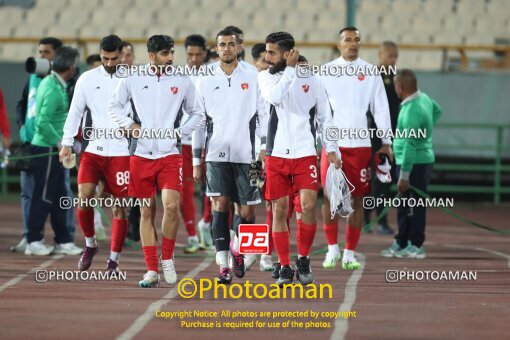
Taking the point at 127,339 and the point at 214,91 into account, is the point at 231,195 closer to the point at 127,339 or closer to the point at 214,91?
the point at 214,91

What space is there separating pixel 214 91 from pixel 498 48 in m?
12.7

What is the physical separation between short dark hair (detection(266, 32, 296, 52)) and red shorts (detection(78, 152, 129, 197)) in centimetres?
191

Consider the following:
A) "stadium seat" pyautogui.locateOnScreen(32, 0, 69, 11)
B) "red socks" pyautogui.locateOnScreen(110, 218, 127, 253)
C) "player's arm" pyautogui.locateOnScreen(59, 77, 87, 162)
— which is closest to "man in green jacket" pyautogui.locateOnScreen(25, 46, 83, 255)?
"player's arm" pyautogui.locateOnScreen(59, 77, 87, 162)

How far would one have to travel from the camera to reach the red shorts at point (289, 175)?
1118 cm

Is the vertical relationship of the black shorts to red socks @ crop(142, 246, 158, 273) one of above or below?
above

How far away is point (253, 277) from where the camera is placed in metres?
11.9

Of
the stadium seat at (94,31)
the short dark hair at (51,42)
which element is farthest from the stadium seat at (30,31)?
the short dark hair at (51,42)

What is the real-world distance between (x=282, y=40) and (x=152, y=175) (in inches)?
63.1

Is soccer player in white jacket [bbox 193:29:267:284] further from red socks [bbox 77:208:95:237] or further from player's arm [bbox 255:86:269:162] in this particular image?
red socks [bbox 77:208:95:237]

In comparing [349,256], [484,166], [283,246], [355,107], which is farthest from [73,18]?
[283,246]

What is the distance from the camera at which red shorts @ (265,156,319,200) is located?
440 inches

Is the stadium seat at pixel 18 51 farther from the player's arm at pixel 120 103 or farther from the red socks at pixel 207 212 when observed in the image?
the player's arm at pixel 120 103

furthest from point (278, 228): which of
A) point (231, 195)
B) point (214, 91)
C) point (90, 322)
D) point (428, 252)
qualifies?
point (428, 252)

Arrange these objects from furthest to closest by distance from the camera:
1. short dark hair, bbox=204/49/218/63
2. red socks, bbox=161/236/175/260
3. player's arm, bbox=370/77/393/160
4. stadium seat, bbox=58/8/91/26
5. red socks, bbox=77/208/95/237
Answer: stadium seat, bbox=58/8/91/26
short dark hair, bbox=204/49/218/63
player's arm, bbox=370/77/393/160
red socks, bbox=77/208/95/237
red socks, bbox=161/236/175/260
